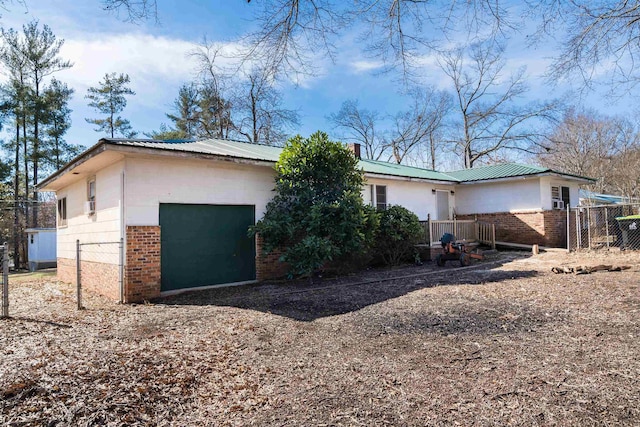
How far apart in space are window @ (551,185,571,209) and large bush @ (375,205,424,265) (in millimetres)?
7287

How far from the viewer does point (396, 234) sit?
11273 millimetres

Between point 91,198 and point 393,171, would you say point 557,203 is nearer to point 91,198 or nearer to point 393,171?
point 393,171

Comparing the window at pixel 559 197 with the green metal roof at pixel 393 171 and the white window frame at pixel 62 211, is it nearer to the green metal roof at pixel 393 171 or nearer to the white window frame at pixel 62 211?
the green metal roof at pixel 393 171

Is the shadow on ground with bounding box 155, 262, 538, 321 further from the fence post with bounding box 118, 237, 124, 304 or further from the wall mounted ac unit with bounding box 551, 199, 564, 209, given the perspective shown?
the wall mounted ac unit with bounding box 551, 199, 564, 209

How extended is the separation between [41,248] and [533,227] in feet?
78.0

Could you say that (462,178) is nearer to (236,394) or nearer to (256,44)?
(256,44)

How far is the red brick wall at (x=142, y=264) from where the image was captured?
7.40m

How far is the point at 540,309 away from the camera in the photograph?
18.4 feet

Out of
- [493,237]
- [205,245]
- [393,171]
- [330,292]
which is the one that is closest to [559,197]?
[493,237]

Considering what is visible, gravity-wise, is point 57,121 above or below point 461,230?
above

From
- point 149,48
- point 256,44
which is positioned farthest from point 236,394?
point 149,48

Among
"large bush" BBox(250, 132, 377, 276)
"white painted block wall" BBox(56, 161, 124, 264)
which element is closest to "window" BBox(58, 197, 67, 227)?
"white painted block wall" BBox(56, 161, 124, 264)

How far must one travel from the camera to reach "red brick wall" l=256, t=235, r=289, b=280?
9.39 m

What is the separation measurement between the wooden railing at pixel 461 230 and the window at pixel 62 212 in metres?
12.3
